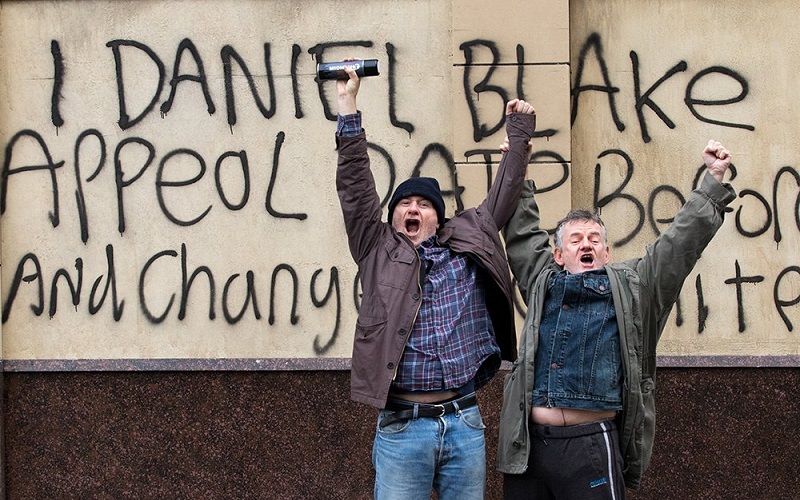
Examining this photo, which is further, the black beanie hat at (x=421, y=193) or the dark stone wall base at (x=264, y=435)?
the dark stone wall base at (x=264, y=435)

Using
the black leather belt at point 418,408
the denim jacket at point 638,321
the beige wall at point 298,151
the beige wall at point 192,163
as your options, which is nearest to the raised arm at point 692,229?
the denim jacket at point 638,321

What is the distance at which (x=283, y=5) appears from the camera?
5.12 m

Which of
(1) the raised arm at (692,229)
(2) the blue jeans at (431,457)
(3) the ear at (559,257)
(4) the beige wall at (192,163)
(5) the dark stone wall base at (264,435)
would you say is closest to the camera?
(1) the raised arm at (692,229)

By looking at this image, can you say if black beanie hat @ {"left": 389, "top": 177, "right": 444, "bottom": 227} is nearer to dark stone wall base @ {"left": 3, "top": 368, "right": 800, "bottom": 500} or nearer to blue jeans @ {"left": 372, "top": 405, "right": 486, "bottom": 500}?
A: blue jeans @ {"left": 372, "top": 405, "right": 486, "bottom": 500}

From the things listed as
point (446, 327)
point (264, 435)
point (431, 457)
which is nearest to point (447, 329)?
point (446, 327)

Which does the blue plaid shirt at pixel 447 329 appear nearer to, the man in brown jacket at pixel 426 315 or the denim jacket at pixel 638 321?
the man in brown jacket at pixel 426 315

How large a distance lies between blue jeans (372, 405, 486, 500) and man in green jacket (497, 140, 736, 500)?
0.13 m

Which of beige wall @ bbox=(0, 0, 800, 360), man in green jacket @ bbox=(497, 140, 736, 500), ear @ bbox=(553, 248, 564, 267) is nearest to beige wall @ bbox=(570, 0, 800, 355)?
beige wall @ bbox=(0, 0, 800, 360)

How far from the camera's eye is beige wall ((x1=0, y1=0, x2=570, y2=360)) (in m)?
5.10

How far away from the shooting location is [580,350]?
10.3ft

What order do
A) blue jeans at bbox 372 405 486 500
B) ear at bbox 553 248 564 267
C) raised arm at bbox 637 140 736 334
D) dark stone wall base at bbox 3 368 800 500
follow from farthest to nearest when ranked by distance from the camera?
dark stone wall base at bbox 3 368 800 500
ear at bbox 553 248 564 267
blue jeans at bbox 372 405 486 500
raised arm at bbox 637 140 736 334

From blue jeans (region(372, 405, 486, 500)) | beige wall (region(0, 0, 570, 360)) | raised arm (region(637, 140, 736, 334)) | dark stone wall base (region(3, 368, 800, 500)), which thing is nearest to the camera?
raised arm (region(637, 140, 736, 334))

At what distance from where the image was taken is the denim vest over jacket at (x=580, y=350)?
3.13 meters

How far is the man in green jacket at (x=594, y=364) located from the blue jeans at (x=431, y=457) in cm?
13
